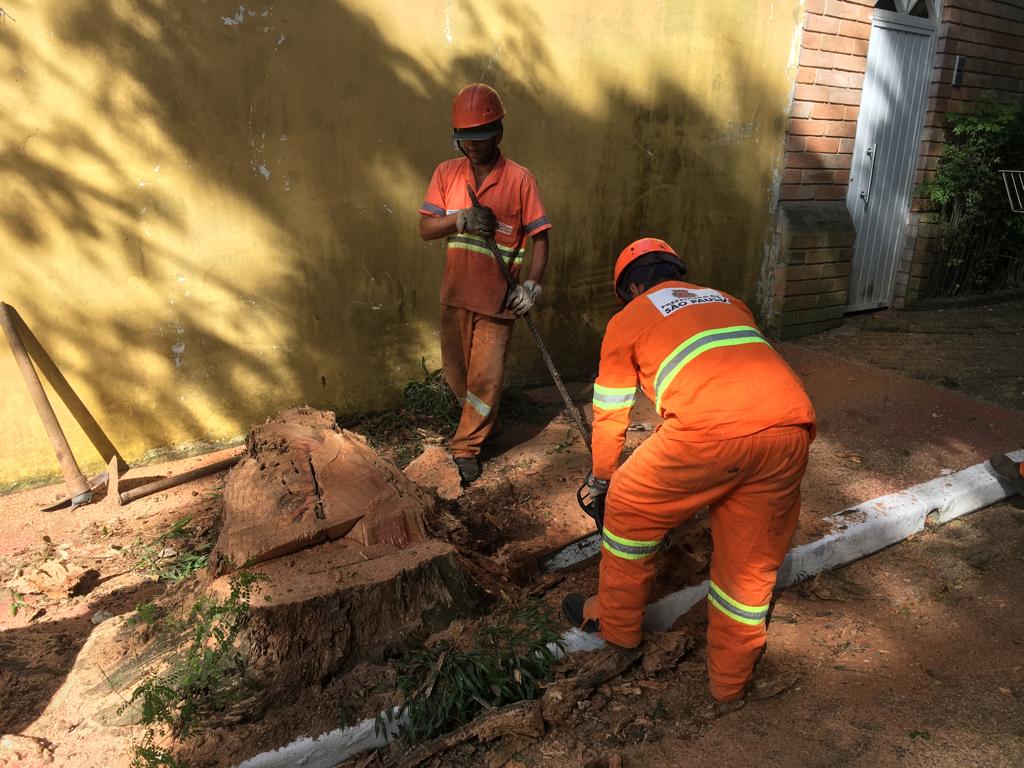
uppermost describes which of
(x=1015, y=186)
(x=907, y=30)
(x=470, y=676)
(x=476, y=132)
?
(x=907, y=30)

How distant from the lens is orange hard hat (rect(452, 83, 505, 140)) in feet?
12.2

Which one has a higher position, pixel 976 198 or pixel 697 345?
pixel 697 345

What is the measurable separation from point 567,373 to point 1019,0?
6073 mm

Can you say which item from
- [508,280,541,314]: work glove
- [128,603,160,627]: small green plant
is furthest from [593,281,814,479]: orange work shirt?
[128,603,160,627]: small green plant

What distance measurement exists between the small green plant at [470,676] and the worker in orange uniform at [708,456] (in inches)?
10.1

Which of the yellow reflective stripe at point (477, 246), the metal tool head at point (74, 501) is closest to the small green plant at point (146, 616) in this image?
the metal tool head at point (74, 501)

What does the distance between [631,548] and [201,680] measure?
4.84ft

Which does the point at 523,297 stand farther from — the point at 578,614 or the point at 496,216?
the point at 578,614

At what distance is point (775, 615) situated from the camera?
3.10 m

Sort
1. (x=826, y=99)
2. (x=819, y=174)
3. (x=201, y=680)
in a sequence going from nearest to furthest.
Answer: (x=201, y=680) → (x=826, y=99) → (x=819, y=174)

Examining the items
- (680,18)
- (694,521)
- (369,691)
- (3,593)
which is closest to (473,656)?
(369,691)

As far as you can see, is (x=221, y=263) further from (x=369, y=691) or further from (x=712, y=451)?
(x=712, y=451)

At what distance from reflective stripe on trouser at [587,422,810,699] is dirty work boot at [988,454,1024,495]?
2.27 m

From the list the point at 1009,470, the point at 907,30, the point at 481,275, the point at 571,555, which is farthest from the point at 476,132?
the point at 907,30
